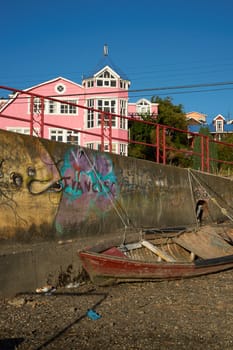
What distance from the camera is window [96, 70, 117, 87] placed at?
3872cm

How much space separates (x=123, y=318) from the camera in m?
7.19

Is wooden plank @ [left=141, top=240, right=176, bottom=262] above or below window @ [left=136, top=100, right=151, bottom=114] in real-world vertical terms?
below

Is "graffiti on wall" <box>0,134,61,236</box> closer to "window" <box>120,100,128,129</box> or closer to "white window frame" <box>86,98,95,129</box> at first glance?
"white window frame" <box>86,98,95,129</box>

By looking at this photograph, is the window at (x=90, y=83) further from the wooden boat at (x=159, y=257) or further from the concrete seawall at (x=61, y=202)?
the wooden boat at (x=159, y=257)

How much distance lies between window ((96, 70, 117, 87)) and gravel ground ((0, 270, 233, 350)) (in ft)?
101

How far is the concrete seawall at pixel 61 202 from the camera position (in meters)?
Result: 8.53

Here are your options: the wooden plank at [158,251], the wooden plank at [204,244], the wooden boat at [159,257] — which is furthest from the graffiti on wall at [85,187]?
the wooden plank at [204,244]

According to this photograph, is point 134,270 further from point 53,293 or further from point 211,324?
point 211,324

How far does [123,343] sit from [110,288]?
129 inches

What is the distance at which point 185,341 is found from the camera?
6.07m

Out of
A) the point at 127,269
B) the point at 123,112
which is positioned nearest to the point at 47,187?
the point at 127,269

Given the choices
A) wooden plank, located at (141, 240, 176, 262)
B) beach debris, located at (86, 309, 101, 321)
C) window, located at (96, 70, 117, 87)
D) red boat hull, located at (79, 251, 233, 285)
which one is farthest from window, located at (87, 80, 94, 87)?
beach debris, located at (86, 309, 101, 321)

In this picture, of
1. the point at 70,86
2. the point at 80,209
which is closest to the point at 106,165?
the point at 80,209

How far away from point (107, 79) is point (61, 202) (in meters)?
30.5
